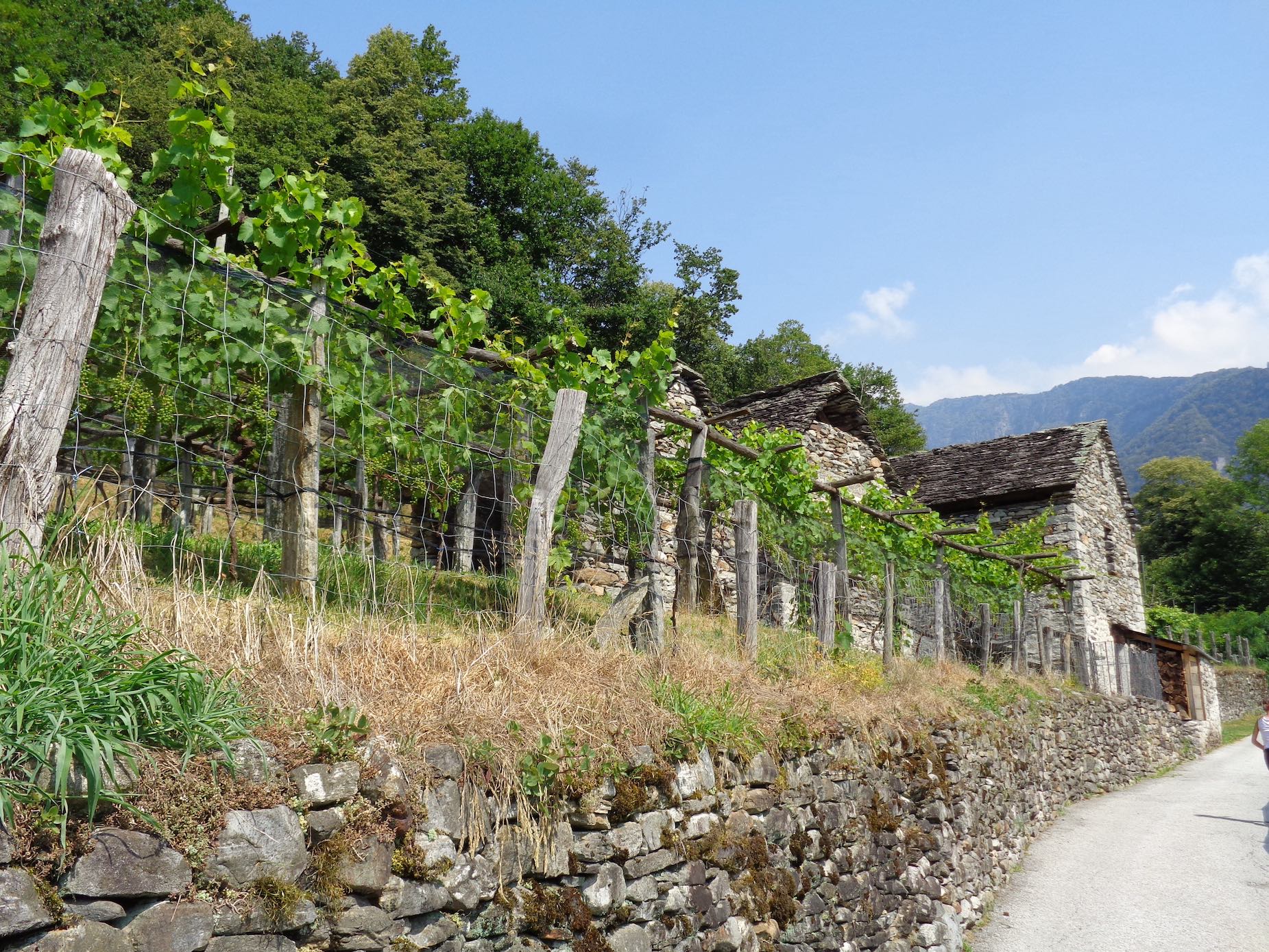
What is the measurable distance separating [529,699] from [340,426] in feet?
9.14

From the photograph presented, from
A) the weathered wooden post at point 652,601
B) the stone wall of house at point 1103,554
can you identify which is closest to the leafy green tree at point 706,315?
the stone wall of house at point 1103,554

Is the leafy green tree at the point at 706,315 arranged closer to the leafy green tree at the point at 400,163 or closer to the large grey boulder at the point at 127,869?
the leafy green tree at the point at 400,163

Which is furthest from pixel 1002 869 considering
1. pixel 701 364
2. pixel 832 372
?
pixel 701 364

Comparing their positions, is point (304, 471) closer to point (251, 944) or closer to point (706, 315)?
point (251, 944)

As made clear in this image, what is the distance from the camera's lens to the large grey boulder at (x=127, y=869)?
2.26 meters

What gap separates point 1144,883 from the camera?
9.05 metres

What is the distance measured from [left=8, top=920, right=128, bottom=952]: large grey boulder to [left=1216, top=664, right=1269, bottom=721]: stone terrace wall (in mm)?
37280


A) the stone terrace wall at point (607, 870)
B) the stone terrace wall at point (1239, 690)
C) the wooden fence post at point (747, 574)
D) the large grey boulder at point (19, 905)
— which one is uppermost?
the wooden fence post at point (747, 574)

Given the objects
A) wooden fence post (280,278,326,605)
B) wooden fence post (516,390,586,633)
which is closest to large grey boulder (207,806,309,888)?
wooden fence post (516,390,586,633)

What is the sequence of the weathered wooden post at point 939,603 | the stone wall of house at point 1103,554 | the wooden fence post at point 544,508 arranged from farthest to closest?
1. the stone wall of house at point 1103,554
2. the weathered wooden post at point 939,603
3. the wooden fence post at point 544,508

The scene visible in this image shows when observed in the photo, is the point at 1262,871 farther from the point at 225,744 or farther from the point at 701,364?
the point at 701,364

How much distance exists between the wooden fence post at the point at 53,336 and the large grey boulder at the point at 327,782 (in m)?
1.13

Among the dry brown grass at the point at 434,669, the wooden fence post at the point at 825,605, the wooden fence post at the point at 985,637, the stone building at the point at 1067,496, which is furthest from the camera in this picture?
the stone building at the point at 1067,496

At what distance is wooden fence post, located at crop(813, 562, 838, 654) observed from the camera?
8.58m
